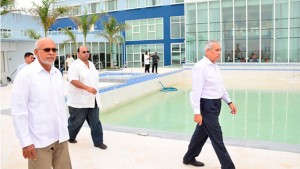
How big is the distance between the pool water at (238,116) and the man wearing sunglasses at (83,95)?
253 centimetres

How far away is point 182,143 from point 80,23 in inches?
778

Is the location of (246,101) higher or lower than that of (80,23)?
lower

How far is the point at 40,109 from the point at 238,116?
7554mm

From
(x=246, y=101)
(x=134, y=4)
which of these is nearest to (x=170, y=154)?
(x=246, y=101)

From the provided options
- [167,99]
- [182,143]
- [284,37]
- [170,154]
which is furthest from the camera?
[284,37]

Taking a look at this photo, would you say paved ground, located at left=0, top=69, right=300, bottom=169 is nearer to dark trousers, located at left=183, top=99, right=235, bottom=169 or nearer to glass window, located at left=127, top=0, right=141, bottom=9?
dark trousers, located at left=183, top=99, right=235, bottom=169

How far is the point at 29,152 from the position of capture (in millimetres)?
2658

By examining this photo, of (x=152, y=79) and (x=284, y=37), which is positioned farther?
(x=284, y=37)

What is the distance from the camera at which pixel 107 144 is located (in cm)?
528

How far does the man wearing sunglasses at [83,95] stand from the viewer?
4.93 m

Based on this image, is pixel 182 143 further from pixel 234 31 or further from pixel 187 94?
pixel 234 31

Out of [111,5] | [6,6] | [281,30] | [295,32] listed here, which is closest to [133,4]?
[111,5]

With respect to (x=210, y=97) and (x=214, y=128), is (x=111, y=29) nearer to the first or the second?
→ (x=210, y=97)

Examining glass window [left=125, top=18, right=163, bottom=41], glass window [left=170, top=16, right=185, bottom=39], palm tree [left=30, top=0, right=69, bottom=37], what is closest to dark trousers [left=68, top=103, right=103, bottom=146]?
palm tree [left=30, top=0, right=69, bottom=37]
